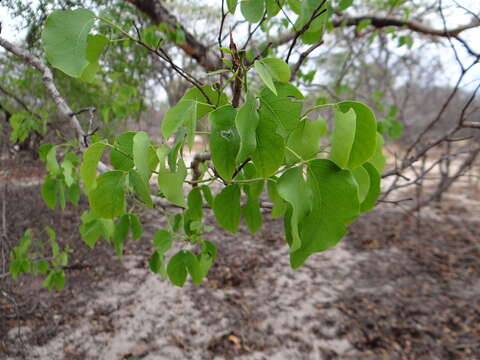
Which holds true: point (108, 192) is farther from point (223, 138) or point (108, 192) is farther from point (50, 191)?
point (50, 191)

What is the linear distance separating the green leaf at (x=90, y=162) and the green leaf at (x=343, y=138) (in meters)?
0.30

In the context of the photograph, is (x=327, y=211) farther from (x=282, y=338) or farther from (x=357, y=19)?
(x=357, y=19)

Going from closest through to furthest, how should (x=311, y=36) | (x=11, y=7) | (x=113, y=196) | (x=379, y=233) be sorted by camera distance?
(x=113, y=196) < (x=311, y=36) < (x=11, y=7) < (x=379, y=233)

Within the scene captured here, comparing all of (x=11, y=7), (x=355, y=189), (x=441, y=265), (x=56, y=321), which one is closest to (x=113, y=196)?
(x=355, y=189)

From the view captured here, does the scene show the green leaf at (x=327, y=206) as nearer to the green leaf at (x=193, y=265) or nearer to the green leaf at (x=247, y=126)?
the green leaf at (x=247, y=126)

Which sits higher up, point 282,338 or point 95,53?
point 95,53

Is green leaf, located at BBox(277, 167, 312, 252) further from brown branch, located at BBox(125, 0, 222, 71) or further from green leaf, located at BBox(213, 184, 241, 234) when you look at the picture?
brown branch, located at BBox(125, 0, 222, 71)

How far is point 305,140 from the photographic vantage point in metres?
0.39

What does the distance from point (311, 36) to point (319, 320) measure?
67.0 inches

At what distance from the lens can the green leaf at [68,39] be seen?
1.28 ft

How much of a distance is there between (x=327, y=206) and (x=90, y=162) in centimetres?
32

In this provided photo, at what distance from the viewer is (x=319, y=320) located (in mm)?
1880

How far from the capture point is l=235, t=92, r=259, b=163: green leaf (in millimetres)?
317

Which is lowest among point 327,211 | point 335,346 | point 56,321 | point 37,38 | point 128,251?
point 335,346
